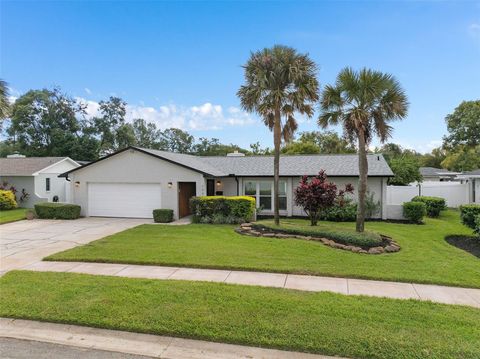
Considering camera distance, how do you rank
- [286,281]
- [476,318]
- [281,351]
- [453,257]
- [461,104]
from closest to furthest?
[281,351] → [476,318] → [286,281] → [453,257] → [461,104]

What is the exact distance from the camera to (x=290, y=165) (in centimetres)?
1847

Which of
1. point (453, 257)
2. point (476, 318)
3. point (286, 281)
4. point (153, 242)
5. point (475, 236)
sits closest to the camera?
Result: point (476, 318)

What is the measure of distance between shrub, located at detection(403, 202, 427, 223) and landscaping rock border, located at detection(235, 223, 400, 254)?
5.41 meters

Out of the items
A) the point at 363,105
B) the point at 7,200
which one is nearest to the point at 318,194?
the point at 363,105

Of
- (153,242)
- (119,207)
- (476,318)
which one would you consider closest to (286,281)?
(476,318)

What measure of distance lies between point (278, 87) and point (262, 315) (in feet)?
31.7

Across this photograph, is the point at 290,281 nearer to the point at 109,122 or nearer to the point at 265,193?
the point at 265,193

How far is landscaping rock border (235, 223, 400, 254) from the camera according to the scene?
915cm

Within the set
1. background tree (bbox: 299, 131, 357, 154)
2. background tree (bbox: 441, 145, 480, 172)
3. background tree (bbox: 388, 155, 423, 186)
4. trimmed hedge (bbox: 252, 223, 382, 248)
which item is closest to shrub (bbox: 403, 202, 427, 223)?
trimmed hedge (bbox: 252, 223, 382, 248)

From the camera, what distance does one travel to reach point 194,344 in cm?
415

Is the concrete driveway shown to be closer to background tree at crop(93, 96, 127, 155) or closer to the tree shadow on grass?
the tree shadow on grass

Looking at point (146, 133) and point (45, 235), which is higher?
point (146, 133)

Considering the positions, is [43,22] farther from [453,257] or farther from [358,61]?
[453,257]

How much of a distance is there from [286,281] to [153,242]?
536cm
